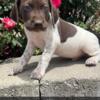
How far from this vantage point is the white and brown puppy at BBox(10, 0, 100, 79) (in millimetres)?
3941

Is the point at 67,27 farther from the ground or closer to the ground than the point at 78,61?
farther from the ground

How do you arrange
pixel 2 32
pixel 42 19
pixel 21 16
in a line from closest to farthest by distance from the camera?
pixel 42 19 → pixel 21 16 → pixel 2 32

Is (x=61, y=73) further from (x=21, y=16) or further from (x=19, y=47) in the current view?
(x=19, y=47)

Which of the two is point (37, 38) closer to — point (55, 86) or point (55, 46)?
point (55, 46)

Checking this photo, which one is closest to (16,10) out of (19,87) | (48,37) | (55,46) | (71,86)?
(48,37)

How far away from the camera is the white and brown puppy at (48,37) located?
12.9ft

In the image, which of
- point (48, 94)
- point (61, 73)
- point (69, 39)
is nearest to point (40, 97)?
point (48, 94)

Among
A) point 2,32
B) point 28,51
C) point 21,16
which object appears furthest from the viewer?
point 2,32

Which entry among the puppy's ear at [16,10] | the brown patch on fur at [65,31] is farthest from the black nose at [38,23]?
the brown patch on fur at [65,31]

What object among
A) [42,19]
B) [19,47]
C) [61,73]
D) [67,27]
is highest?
[42,19]

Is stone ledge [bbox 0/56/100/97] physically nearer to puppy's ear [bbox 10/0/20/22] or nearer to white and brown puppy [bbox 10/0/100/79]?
white and brown puppy [bbox 10/0/100/79]

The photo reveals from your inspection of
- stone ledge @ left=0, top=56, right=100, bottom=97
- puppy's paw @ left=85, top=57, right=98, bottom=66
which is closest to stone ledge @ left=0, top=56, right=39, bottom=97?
stone ledge @ left=0, top=56, right=100, bottom=97

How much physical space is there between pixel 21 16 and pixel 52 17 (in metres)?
0.31

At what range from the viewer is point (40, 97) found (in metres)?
4.18
